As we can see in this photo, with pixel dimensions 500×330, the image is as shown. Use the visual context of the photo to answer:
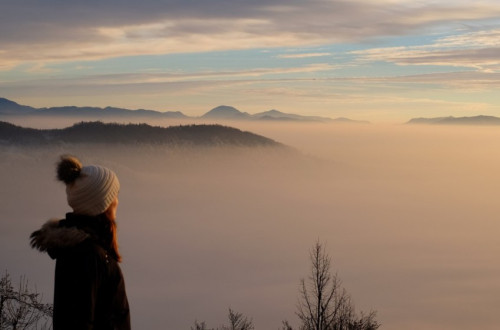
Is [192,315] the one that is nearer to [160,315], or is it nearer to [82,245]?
[160,315]

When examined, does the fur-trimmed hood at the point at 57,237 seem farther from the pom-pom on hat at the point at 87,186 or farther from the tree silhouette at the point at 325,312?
the tree silhouette at the point at 325,312

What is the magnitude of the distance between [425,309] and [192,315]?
194ft

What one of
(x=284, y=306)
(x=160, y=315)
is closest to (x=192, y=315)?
(x=160, y=315)

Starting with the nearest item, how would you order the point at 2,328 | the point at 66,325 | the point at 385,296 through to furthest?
the point at 66,325, the point at 2,328, the point at 385,296

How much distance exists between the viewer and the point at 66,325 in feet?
13.9

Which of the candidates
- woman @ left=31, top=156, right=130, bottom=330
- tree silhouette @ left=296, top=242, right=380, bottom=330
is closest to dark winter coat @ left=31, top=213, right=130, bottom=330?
woman @ left=31, top=156, right=130, bottom=330

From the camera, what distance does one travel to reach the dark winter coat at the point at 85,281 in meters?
4.25

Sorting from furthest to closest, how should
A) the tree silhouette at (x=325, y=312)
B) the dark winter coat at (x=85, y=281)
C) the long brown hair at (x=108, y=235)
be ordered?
the tree silhouette at (x=325, y=312)
the long brown hair at (x=108, y=235)
the dark winter coat at (x=85, y=281)

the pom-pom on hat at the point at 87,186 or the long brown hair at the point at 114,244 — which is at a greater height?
the pom-pom on hat at the point at 87,186

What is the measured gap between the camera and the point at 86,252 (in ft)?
14.2

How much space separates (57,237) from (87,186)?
361mm

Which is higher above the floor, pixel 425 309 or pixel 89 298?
pixel 425 309

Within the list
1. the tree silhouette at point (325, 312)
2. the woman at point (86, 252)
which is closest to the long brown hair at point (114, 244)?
the woman at point (86, 252)

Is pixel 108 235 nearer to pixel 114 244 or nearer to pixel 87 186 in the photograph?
pixel 114 244
